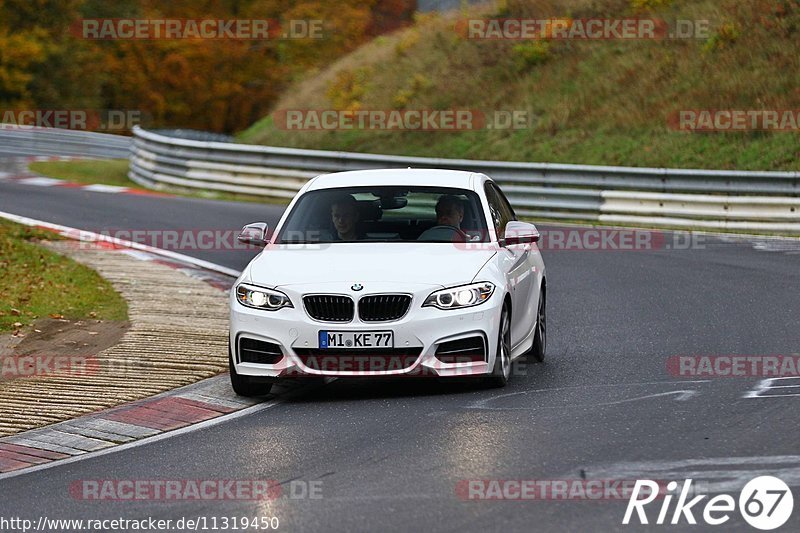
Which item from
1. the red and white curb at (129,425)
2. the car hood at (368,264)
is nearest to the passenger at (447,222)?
the car hood at (368,264)

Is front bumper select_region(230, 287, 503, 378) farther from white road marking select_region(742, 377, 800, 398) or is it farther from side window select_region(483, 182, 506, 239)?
white road marking select_region(742, 377, 800, 398)

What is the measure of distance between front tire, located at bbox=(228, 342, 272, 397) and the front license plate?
75 cm

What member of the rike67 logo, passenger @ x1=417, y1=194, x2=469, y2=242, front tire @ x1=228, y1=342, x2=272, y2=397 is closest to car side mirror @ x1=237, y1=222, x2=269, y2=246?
front tire @ x1=228, y1=342, x2=272, y2=397

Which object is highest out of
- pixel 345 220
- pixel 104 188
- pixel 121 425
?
pixel 345 220

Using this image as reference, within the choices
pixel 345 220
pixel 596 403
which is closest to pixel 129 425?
pixel 345 220

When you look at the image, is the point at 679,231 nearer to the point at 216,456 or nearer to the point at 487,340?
the point at 487,340

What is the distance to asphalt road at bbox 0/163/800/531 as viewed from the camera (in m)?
7.08

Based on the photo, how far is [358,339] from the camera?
391 inches

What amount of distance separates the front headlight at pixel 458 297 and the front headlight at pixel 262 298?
998 millimetres

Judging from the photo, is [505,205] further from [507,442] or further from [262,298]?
[507,442]

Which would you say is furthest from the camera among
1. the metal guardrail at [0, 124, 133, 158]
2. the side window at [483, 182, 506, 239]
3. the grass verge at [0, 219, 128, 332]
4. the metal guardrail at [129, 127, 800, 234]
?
the metal guardrail at [0, 124, 133, 158]

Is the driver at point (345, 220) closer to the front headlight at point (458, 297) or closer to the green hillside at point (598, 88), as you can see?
the front headlight at point (458, 297)

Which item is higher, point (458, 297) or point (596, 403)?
point (458, 297)

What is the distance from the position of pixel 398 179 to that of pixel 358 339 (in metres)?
2.06
